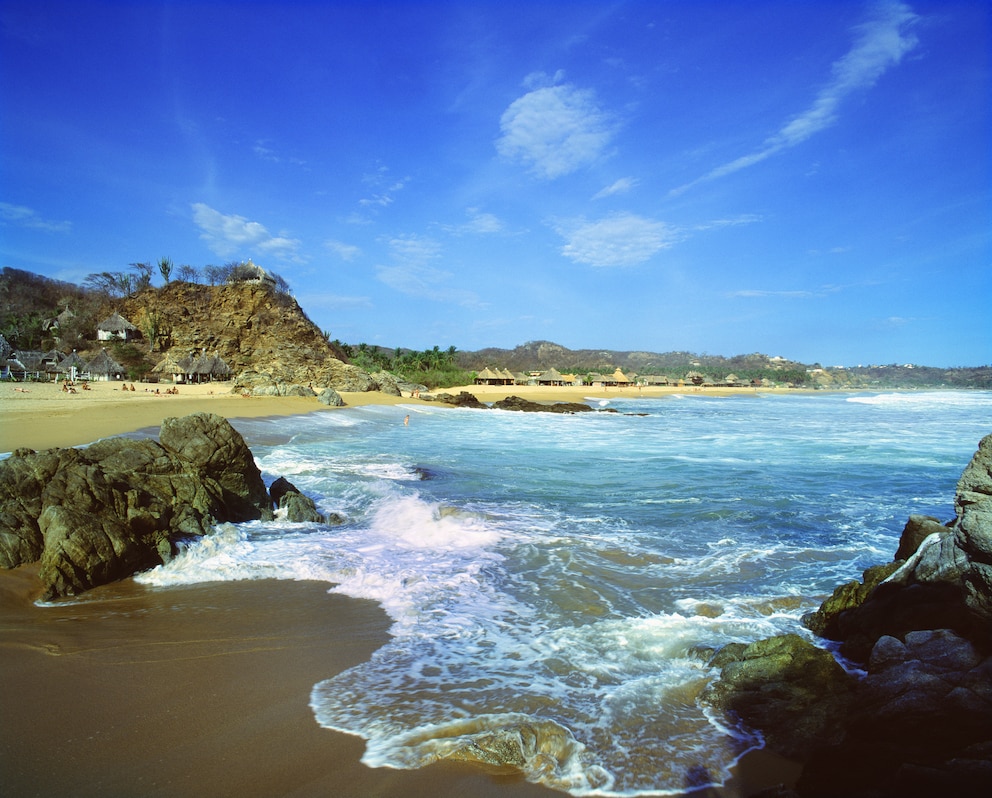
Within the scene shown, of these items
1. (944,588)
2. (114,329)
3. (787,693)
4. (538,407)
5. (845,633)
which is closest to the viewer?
Result: (787,693)

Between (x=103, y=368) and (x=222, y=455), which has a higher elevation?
(x=103, y=368)

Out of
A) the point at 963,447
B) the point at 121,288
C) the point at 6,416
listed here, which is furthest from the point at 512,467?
the point at 121,288

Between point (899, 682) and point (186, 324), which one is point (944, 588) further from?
point (186, 324)

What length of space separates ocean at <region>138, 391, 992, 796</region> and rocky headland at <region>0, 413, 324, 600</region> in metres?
0.43

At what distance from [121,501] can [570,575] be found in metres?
5.85

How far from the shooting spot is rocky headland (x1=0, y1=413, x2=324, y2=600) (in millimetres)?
6301

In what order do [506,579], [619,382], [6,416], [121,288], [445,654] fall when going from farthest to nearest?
[619,382]
[121,288]
[6,416]
[506,579]
[445,654]

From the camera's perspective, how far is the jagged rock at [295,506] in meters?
9.76

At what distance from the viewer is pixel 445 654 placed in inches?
202

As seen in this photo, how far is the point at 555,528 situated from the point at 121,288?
209ft

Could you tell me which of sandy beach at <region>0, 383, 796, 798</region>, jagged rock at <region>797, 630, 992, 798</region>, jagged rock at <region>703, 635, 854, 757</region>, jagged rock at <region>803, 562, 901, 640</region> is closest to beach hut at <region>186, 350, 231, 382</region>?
sandy beach at <region>0, 383, 796, 798</region>

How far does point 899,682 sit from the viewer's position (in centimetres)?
376

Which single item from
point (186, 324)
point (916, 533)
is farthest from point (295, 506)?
point (186, 324)

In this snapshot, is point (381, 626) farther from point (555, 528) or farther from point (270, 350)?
point (270, 350)
